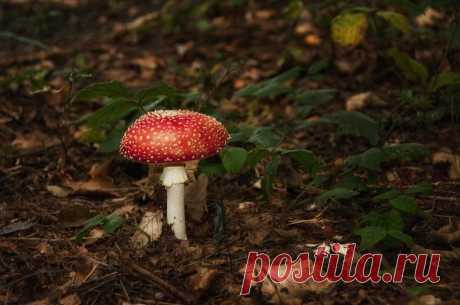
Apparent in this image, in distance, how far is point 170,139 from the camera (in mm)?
2779

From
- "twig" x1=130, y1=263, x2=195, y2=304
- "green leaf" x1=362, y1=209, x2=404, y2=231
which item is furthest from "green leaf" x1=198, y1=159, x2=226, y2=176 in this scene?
"green leaf" x1=362, y1=209, x2=404, y2=231

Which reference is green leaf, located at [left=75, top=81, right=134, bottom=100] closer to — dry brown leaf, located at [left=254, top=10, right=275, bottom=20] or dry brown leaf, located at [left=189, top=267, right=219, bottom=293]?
dry brown leaf, located at [left=189, top=267, right=219, bottom=293]

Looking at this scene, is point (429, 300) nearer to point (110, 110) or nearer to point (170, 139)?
point (170, 139)

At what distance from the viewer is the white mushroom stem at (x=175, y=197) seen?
123 inches

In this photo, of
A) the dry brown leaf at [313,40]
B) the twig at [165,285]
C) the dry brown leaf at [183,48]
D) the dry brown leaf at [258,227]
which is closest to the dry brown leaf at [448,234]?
the dry brown leaf at [258,227]

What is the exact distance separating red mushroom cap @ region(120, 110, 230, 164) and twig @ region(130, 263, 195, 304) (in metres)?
0.57

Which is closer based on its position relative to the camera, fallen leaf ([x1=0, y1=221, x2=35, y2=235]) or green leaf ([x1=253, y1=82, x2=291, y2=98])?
fallen leaf ([x1=0, y1=221, x2=35, y2=235])

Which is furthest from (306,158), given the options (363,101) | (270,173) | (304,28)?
(304,28)

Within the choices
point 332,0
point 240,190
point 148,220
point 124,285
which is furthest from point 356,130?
point 332,0

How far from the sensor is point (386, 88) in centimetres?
535

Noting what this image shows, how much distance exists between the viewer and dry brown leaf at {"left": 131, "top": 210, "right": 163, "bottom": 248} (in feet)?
10.3

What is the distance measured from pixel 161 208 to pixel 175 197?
0.22 meters

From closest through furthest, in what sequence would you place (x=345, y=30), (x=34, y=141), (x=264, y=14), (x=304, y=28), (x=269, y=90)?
(x=269, y=90), (x=345, y=30), (x=34, y=141), (x=304, y=28), (x=264, y=14)

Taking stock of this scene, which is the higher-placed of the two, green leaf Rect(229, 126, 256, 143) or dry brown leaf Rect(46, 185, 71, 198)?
green leaf Rect(229, 126, 256, 143)
